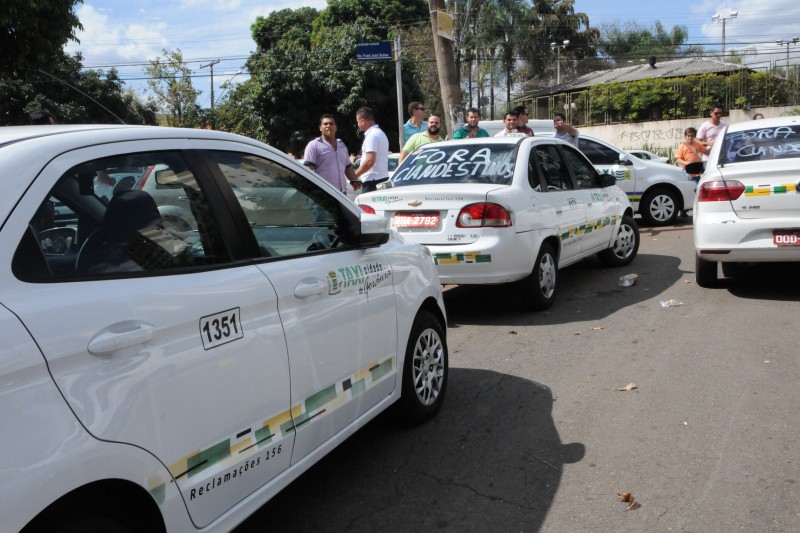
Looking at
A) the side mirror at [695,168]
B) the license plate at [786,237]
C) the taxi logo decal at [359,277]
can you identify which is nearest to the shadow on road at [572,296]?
the side mirror at [695,168]

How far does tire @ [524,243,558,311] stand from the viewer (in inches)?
282

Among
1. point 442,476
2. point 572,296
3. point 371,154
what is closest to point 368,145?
point 371,154

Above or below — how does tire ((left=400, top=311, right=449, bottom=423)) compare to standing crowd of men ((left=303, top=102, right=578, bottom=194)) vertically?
below

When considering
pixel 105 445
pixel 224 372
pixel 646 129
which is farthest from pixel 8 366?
pixel 646 129

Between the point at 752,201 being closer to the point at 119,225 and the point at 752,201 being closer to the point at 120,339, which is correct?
the point at 119,225

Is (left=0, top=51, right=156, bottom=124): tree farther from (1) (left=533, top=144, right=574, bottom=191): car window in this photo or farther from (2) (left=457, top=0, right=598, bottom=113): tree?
(1) (left=533, top=144, right=574, bottom=191): car window

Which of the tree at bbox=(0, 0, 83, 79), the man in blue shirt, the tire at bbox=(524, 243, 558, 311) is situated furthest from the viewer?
the man in blue shirt

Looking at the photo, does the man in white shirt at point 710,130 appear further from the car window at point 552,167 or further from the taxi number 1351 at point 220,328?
the taxi number 1351 at point 220,328

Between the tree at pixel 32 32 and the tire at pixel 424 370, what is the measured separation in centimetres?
882

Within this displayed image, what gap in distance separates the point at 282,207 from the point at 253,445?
1.21 metres

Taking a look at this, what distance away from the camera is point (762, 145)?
7809mm

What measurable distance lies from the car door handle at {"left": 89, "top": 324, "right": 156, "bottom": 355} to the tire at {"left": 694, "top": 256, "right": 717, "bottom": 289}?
22.3ft

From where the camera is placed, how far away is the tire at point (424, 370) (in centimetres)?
437

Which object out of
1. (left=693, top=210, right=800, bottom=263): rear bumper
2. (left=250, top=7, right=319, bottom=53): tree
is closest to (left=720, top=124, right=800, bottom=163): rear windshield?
(left=693, top=210, right=800, bottom=263): rear bumper
